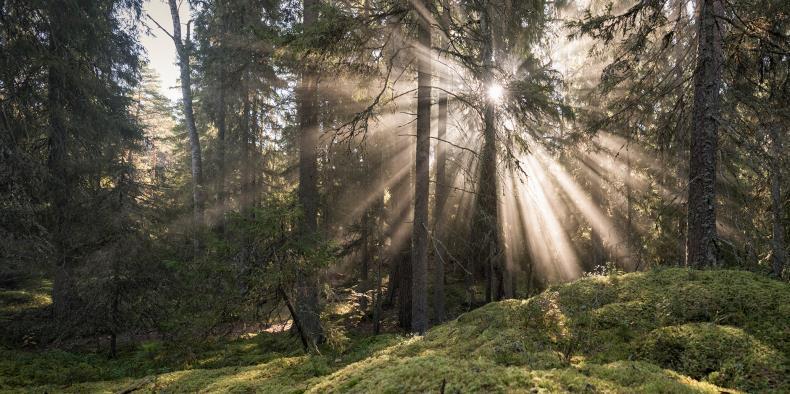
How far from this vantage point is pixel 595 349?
3.60 metres

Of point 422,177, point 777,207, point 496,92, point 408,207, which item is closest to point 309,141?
point 422,177

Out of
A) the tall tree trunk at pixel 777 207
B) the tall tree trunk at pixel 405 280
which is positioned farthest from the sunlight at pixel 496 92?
the tall tree trunk at pixel 405 280

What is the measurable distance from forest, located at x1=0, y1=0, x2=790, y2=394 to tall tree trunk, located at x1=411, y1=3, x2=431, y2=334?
0.20 ft

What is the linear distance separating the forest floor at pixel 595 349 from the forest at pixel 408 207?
3cm

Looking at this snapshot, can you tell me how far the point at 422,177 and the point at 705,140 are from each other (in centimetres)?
577

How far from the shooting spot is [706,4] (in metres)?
7.72

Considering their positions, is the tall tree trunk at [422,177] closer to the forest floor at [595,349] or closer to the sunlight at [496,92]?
the sunlight at [496,92]

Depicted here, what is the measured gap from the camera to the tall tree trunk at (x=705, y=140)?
7.62 metres

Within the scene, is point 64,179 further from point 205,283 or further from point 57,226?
point 205,283

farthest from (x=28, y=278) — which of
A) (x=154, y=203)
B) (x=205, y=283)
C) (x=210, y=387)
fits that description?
(x=210, y=387)

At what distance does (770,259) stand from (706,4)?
777 cm

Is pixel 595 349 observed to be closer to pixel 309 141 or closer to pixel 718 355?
pixel 718 355

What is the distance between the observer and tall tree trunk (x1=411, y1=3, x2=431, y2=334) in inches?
368

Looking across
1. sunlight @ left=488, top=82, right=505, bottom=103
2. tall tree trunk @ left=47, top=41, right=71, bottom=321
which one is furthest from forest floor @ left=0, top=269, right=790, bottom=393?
tall tree trunk @ left=47, top=41, right=71, bottom=321
